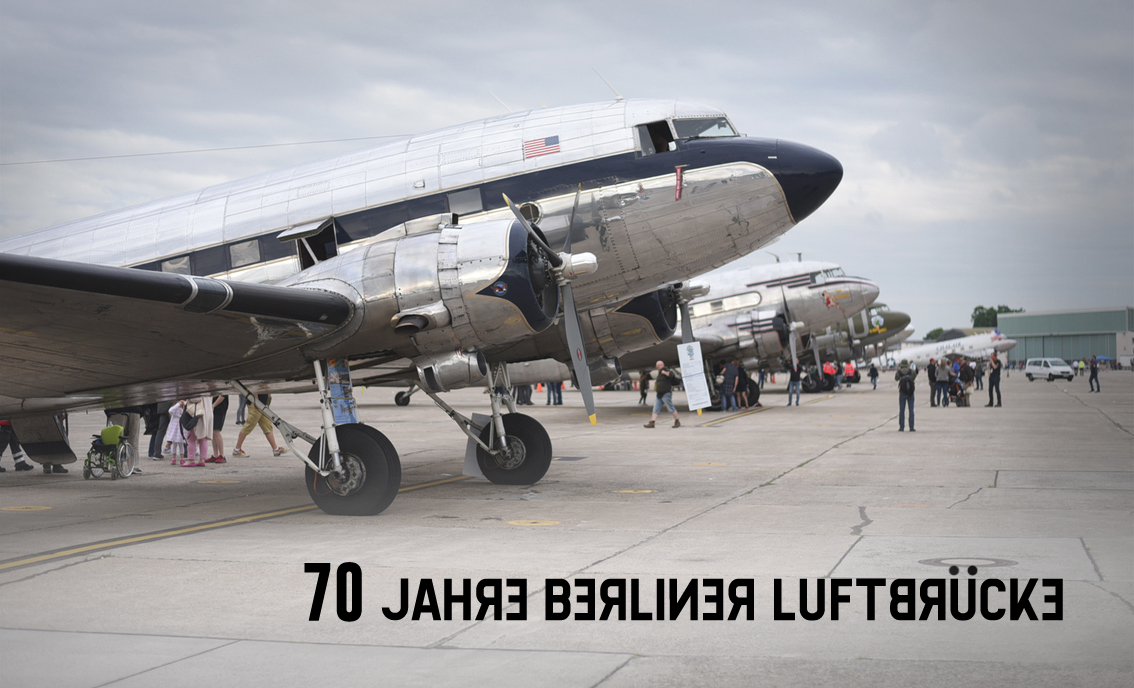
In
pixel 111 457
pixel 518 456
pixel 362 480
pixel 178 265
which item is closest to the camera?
pixel 362 480

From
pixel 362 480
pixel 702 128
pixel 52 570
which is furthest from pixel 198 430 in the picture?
pixel 702 128

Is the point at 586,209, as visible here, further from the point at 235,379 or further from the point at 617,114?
the point at 235,379

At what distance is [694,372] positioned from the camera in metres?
14.4

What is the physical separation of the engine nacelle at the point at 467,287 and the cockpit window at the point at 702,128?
2.96 metres

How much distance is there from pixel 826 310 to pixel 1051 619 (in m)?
30.7

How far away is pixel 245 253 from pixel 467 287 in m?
3.90

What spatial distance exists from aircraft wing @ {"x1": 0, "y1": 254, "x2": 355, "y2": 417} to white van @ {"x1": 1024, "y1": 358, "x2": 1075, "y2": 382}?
74.4 m

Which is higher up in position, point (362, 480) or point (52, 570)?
point (362, 480)

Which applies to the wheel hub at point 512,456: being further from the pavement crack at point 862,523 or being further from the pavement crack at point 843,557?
the pavement crack at point 843,557

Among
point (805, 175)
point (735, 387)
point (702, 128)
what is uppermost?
point (702, 128)

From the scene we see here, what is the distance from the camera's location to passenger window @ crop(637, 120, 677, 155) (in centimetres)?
1186

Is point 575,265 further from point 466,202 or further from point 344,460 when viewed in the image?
point 344,460

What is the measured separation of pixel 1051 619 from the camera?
562 centimetres

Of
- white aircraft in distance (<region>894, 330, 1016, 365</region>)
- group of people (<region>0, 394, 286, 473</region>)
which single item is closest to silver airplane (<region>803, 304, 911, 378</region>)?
group of people (<region>0, 394, 286, 473</region>)
